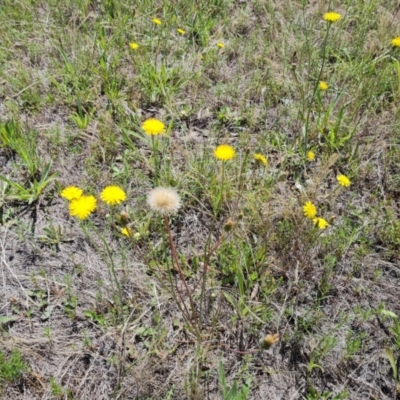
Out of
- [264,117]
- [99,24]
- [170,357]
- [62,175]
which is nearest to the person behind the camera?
[170,357]

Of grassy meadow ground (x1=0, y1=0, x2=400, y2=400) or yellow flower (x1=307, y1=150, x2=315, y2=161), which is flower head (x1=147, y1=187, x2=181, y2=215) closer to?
Answer: grassy meadow ground (x1=0, y1=0, x2=400, y2=400)

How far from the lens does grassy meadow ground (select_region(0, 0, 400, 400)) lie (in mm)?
1606

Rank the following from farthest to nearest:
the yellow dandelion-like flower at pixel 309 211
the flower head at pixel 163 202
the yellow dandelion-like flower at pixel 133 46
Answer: the yellow dandelion-like flower at pixel 133 46 < the yellow dandelion-like flower at pixel 309 211 < the flower head at pixel 163 202

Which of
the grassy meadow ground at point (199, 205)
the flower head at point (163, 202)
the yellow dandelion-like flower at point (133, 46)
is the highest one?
the yellow dandelion-like flower at point (133, 46)

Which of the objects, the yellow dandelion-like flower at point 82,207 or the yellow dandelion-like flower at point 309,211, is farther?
the yellow dandelion-like flower at point 309,211

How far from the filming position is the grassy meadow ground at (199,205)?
5.27ft

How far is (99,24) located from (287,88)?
4.76ft

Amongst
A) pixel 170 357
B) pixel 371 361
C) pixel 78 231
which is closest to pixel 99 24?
pixel 78 231

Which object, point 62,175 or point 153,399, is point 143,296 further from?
point 62,175

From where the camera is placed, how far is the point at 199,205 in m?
2.11

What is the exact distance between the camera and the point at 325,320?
175 centimetres

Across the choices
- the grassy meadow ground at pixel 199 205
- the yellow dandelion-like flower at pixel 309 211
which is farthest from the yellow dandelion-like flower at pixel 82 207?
the yellow dandelion-like flower at pixel 309 211

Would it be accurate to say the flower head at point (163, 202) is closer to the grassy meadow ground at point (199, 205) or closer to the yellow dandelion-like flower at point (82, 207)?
the grassy meadow ground at point (199, 205)

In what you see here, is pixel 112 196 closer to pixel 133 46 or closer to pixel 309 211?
A: pixel 309 211
